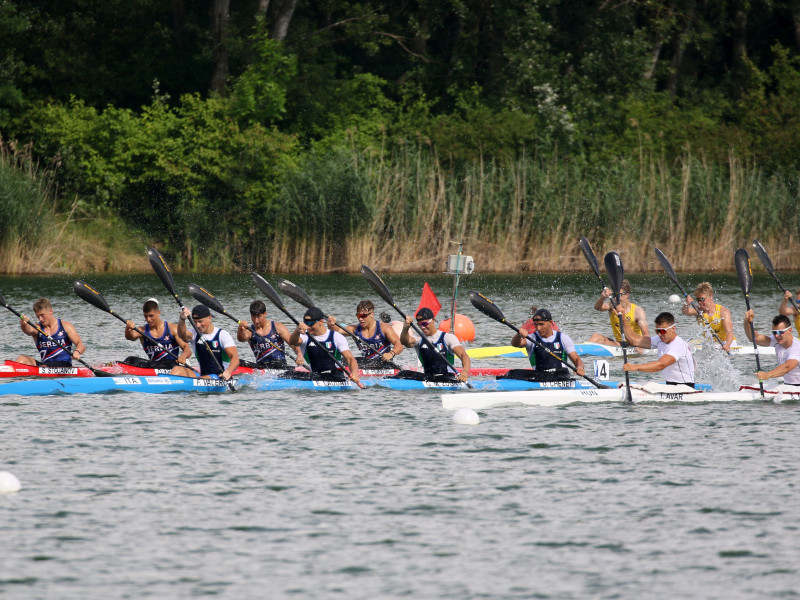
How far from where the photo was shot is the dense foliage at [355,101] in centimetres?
3838

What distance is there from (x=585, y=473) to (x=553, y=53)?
1388 inches

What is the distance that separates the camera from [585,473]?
11.7m

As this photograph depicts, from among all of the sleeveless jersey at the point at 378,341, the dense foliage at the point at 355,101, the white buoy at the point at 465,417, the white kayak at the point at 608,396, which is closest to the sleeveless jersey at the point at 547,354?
the white kayak at the point at 608,396

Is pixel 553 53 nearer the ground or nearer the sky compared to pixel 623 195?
nearer the sky

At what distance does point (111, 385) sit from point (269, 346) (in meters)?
2.31

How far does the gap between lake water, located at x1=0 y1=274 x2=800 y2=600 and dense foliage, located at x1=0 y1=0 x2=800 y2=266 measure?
20.9 meters

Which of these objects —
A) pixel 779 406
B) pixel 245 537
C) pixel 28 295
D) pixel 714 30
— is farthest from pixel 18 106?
pixel 245 537

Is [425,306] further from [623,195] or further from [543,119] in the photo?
[543,119]

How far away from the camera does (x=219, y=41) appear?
42.0 m

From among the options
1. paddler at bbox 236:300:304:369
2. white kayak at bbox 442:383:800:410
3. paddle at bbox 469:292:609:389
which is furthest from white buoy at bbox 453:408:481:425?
paddler at bbox 236:300:304:369

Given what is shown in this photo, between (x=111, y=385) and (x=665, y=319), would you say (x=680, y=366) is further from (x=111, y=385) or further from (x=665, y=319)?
(x=111, y=385)

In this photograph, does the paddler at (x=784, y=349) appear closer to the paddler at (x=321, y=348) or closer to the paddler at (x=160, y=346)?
the paddler at (x=321, y=348)

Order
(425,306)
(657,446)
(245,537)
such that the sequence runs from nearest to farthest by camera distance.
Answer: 1. (245,537)
2. (657,446)
3. (425,306)

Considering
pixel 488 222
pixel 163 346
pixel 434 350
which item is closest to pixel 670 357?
pixel 434 350
